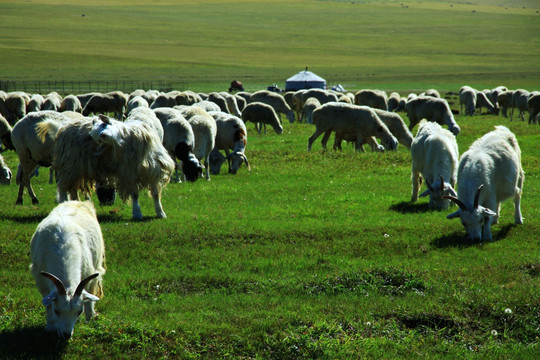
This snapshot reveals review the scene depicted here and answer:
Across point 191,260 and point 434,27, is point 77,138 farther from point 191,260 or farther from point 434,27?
point 434,27

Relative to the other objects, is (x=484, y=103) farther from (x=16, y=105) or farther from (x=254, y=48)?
(x=254, y=48)

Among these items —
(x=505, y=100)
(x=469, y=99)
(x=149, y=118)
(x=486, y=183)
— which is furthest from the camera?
(x=469, y=99)

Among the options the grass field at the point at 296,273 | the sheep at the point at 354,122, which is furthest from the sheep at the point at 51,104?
the sheep at the point at 354,122

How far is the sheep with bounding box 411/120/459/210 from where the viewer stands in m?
13.3

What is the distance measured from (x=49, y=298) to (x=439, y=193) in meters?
9.06

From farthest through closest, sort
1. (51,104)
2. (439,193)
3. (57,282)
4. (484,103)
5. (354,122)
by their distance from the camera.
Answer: (484,103) < (51,104) < (354,122) < (439,193) < (57,282)

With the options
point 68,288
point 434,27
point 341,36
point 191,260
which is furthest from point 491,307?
point 434,27

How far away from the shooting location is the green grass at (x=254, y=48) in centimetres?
10012

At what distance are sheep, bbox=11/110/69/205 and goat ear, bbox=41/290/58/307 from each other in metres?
7.73

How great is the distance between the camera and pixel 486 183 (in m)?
11.2

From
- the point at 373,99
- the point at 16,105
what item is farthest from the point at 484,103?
the point at 16,105

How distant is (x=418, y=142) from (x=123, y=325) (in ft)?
30.2

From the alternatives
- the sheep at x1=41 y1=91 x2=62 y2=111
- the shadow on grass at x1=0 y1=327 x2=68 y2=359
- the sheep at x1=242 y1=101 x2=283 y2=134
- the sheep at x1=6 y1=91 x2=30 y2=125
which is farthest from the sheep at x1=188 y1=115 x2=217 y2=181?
the sheep at x1=41 y1=91 x2=62 y2=111

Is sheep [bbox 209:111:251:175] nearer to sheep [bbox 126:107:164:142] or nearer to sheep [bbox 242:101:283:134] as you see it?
sheep [bbox 126:107:164:142]
